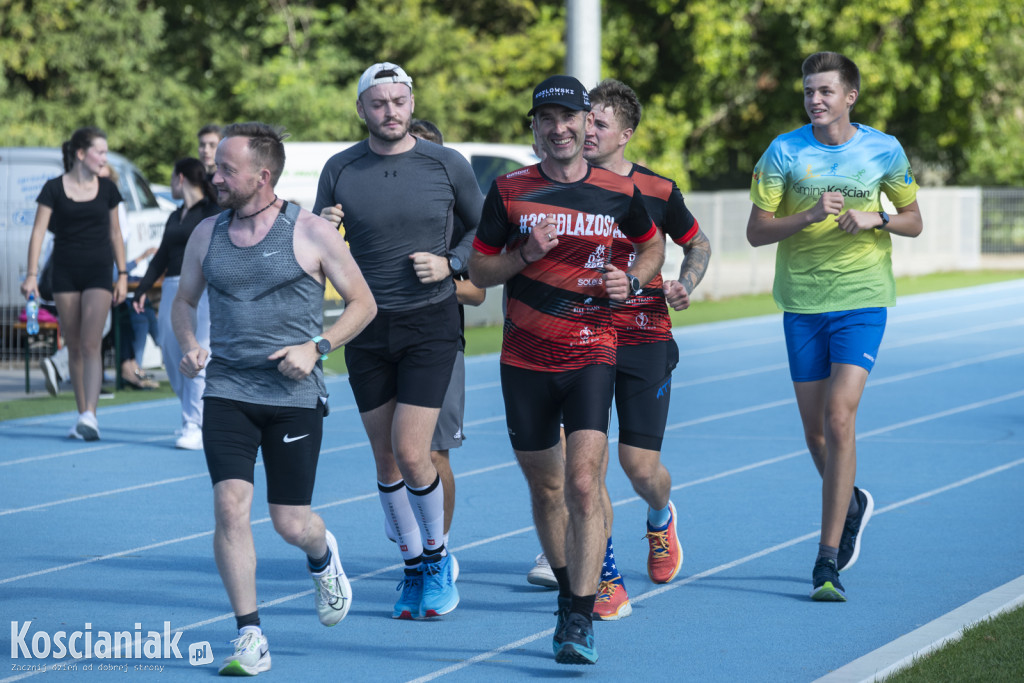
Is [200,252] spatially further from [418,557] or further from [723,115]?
[723,115]

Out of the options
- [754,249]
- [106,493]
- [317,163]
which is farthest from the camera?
[754,249]

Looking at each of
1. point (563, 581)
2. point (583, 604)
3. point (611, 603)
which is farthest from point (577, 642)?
point (611, 603)

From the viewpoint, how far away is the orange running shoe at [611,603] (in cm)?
640

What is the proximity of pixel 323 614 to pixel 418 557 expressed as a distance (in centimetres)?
76

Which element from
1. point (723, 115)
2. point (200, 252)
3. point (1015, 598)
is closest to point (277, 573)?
point (200, 252)

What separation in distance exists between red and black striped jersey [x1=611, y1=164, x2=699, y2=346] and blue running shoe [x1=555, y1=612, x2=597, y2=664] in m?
1.53

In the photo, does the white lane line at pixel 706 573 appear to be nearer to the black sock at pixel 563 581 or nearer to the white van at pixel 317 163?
the black sock at pixel 563 581

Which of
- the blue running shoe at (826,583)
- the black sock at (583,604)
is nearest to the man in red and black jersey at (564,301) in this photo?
the black sock at (583,604)

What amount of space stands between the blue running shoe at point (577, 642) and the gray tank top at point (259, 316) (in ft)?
4.15

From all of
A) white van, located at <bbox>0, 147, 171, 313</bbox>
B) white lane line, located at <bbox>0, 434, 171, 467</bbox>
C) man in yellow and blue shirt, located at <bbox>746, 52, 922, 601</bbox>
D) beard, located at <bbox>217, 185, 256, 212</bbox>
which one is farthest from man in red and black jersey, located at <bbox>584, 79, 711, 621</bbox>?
white van, located at <bbox>0, 147, 171, 313</bbox>

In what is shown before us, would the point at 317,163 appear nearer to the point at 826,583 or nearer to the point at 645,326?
the point at 645,326

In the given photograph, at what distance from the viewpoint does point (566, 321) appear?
583 cm

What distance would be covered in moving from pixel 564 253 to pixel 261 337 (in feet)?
3.89

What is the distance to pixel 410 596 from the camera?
21.4 feet
